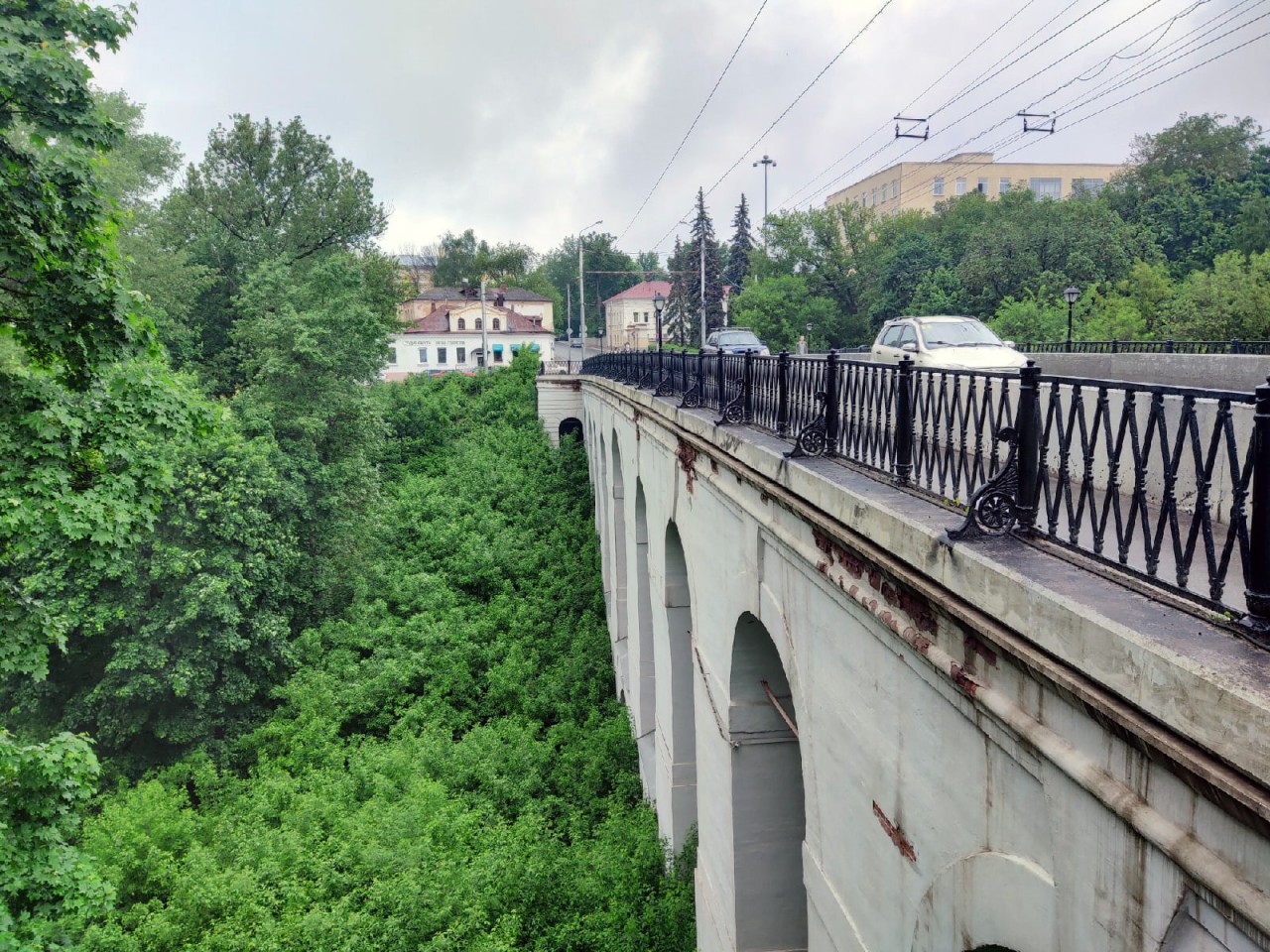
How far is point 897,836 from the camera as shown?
411 centimetres

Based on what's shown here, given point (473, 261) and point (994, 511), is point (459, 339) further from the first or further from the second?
point (994, 511)

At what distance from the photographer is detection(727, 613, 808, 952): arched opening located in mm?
7855

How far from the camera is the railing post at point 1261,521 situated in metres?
2.32

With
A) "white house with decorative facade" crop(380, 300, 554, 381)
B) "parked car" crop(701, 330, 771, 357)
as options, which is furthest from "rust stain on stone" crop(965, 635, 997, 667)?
"white house with decorative facade" crop(380, 300, 554, 381)

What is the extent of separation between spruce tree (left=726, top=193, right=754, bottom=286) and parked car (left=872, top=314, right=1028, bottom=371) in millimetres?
62670

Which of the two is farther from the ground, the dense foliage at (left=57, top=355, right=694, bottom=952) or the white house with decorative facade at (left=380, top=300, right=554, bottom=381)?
the white house with decorative facade at (left=380, top=300, right=554, bottom=381)

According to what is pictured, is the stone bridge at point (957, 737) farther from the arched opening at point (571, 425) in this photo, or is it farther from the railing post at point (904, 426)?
the arched opening at point (571, 425)

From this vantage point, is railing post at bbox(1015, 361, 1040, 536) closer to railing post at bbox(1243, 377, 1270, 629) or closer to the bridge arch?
railing post at bbox(1243, 377, 1270, 629)

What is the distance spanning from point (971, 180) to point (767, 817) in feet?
252

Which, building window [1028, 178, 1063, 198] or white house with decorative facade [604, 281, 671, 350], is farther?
white house with decorative facade [604, 281, 671, 350]

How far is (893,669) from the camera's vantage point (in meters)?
4.05

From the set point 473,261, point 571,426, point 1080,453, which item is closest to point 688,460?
point 1080,453

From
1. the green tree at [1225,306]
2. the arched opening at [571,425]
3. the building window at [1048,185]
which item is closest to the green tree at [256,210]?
the arched opening at [571,425]

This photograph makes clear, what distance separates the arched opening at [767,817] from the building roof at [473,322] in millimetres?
60549
